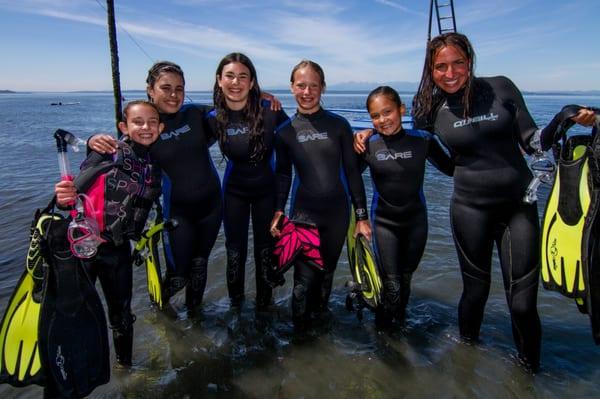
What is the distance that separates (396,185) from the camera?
337 centimetres

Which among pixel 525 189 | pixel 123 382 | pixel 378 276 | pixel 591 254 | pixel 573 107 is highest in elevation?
pixel 573 107

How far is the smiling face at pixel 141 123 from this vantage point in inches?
123

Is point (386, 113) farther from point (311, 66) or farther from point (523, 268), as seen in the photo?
point (523, 268)

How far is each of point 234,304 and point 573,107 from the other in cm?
355

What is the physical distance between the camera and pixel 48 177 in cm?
1123

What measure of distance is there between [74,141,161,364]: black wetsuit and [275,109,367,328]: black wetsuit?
1.25m

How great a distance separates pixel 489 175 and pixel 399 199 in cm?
74

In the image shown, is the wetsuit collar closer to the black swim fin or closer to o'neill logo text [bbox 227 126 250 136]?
o'neill logo text [bbox 227 126 250 136]

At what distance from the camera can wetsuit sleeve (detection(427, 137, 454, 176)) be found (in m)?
3.31

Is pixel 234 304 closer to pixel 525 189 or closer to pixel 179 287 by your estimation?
pixel 179 287

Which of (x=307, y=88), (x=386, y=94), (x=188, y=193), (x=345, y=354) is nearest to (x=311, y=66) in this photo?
(x=307, y=88)

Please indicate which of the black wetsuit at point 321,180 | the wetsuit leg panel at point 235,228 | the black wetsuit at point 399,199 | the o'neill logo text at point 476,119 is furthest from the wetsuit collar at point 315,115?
the o'neill logo text at point 476,119

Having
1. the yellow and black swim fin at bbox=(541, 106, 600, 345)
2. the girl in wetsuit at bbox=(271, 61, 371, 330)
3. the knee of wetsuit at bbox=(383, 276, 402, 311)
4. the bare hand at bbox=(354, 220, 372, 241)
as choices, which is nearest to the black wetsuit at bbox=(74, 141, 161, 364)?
the girl in wetsuit at bbox=(271, 61, 371, 330)

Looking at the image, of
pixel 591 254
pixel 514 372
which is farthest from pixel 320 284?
pixel 591 254
